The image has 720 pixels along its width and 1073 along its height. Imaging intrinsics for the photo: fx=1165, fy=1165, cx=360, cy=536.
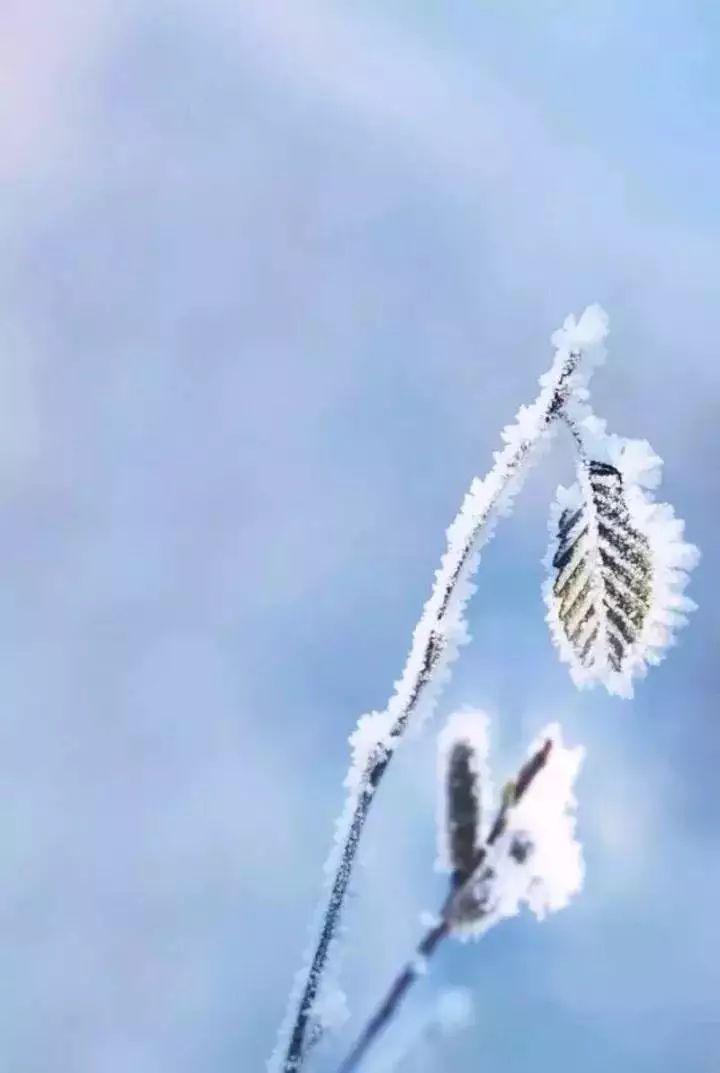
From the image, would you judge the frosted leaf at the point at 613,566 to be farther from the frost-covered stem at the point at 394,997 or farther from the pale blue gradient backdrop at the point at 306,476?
the frost-covered stem at the point at 394,997

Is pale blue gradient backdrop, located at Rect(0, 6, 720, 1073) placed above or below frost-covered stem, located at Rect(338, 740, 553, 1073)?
above

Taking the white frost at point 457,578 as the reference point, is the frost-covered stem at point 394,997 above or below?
below

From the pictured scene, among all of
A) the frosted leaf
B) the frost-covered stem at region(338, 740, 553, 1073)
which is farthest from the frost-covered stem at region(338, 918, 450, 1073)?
the frosted leaf

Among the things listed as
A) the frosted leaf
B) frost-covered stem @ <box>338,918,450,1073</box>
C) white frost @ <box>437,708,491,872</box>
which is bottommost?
frost-covered stem @ <box>338,918,450,1073</box>

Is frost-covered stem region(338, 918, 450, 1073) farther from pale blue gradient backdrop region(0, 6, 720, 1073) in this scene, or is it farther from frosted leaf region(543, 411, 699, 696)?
frosted leaf region(543, 411, 699, 696)

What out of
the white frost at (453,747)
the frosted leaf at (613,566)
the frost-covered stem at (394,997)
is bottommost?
the frost-covered stem at (394,997)

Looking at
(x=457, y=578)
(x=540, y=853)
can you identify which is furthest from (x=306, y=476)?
(x=540, y=853)

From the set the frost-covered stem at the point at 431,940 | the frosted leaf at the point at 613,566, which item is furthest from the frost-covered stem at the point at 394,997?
the frosted leaf at the point at 613,566
